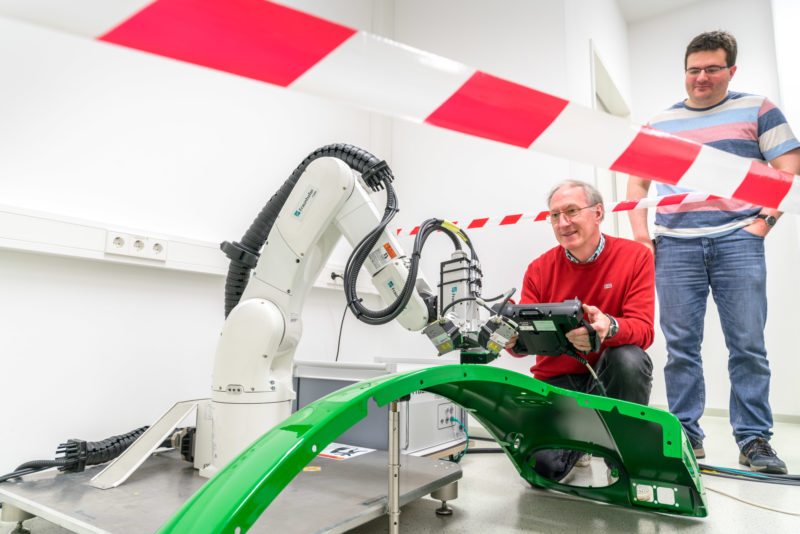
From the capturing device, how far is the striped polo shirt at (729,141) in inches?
79.0

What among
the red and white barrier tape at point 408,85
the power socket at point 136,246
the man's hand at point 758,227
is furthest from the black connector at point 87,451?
the man's hand at point 758,227

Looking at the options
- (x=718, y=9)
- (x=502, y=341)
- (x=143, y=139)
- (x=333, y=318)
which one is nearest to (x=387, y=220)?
(x=502, y=341)

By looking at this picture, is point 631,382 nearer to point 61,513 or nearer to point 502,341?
point 502,341

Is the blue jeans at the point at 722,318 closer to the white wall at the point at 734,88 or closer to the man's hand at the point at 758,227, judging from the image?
the man's hand at the point at 758,227

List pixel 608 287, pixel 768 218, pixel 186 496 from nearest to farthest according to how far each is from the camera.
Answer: pixel 186 496 → pixel 608 287 → pixel 768 218

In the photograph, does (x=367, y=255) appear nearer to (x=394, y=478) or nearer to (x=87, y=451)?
(x=394, y=478)

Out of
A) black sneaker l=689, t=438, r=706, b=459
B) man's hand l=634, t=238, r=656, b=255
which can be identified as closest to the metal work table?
black sneaker l=689, t=438, r=706, b=459

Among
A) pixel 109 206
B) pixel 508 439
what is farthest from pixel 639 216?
pixel 109 206

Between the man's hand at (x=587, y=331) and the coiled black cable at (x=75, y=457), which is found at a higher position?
the man's hand at (x=587, y=331)

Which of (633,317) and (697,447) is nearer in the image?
(633,317)

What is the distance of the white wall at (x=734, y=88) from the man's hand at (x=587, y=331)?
91.6 inches

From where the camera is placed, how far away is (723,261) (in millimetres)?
2014

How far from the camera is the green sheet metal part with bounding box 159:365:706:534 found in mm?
611

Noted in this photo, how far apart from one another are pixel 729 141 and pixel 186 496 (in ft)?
7.98
